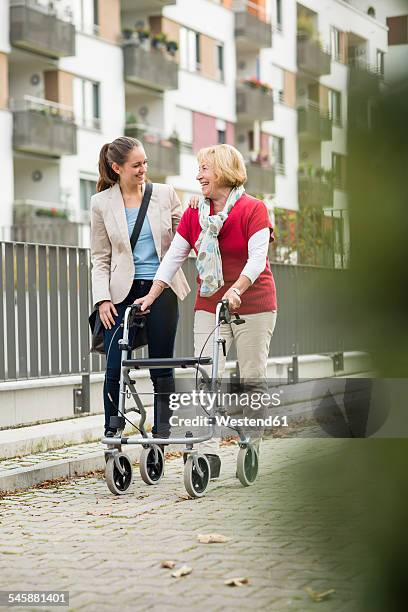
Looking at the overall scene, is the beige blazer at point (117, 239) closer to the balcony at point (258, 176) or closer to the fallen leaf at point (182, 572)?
the fallen leaf at point (182, 572)

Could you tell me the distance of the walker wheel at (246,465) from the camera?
646 centimetres

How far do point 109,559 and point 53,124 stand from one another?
33.0 meters

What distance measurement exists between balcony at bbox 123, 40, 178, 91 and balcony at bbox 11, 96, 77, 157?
14.1ft

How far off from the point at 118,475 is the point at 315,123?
5193 millimetres

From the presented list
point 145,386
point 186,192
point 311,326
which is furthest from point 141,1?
point 311,326

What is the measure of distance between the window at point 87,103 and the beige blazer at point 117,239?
33120 mm

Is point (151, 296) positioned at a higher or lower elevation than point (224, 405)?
higher

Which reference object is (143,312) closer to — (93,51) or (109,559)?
(109,559)

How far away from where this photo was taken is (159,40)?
43.2m

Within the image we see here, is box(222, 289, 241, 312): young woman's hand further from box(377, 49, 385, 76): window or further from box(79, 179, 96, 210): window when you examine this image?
box(79, 179, 96, 210): window

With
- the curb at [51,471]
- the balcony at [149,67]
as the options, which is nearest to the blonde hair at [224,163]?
the curb at [51,471]

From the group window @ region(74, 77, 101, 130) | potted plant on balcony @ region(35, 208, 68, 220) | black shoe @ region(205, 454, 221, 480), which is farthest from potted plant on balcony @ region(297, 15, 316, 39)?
window @ region(74, 77, 101, 130)

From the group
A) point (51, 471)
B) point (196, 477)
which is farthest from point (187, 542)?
point (51, 471)

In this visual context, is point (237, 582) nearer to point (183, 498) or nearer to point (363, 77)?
point (183, 498)
